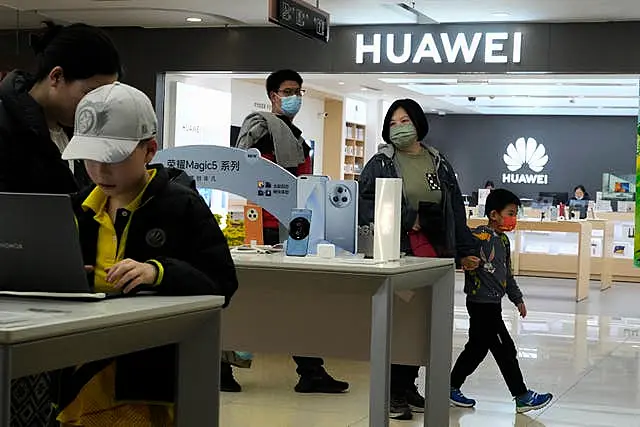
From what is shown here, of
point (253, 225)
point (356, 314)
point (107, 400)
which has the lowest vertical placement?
point (356, 314)

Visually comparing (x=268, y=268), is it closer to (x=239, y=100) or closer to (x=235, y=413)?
(x=235, y=413)

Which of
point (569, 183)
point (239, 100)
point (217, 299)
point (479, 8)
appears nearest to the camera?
point (217, 299)

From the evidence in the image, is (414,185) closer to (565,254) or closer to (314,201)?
(314,201)

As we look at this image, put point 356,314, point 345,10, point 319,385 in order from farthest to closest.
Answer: point 345,10
point 319,385
point 356,314

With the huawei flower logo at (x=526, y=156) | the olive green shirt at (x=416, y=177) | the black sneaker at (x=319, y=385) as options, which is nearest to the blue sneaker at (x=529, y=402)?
the black sneaker at (x=319, y=385)

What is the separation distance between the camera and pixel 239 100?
14.8 meters

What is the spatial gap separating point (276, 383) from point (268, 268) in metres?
2.34

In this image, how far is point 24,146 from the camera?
8.06 ft

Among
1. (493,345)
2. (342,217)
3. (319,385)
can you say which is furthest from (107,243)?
(319,385)

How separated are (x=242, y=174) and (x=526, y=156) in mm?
19641

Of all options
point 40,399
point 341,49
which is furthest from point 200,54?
point 40,399

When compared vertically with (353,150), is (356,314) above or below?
below

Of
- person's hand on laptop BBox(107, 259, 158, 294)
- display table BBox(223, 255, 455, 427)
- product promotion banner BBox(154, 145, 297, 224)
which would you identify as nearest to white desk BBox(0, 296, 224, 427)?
person's hand on laptop BBox(107, 259, 158, 294)

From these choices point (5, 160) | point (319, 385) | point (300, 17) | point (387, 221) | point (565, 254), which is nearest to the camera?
point (5, 160)
